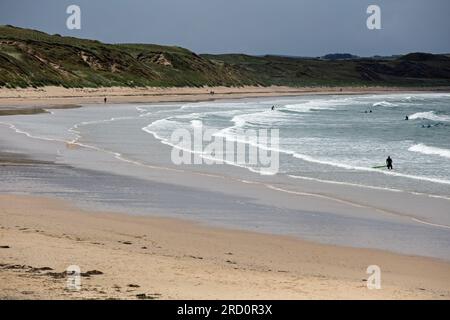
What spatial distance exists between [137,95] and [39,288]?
87.0 m

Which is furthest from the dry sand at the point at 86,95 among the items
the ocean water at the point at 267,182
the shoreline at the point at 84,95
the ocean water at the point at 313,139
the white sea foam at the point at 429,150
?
the white sea foam at the point at 429,150

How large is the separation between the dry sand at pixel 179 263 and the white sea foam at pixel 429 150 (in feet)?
65.7

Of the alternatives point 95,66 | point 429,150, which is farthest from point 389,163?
point 95,66

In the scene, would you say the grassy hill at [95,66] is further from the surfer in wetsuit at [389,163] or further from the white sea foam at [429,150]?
the surfer in wetsuit at [389,163]

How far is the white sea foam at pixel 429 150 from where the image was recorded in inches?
1302

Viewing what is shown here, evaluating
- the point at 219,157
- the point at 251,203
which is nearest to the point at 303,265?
the point at 251,203

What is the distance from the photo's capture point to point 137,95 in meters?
95.4

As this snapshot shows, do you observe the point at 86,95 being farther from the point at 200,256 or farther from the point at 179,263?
the point at 179,263

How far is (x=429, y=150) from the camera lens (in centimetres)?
3453

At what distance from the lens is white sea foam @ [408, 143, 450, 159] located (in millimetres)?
33081

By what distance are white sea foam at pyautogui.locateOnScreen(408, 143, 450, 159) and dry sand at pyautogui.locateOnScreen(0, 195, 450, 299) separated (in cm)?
2004

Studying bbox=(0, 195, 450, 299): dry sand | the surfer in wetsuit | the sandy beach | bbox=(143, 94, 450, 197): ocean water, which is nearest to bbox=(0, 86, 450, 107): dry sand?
bbox=(143, 94, 450, 197): ocean water

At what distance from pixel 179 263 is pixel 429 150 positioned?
2507 centimetres
